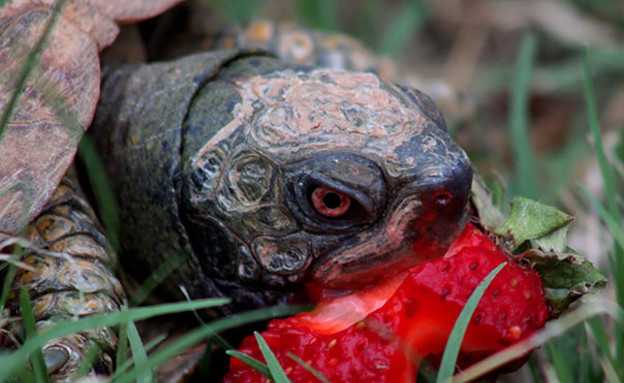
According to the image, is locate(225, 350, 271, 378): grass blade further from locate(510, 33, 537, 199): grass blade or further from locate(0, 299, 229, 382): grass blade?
locate(510, 33, 537, 199): grass blade

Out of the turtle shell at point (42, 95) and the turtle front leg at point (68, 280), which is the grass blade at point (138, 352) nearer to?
the turtle front leg at point (68, 280)

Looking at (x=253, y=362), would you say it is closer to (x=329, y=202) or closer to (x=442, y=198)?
(x=329, y=202)

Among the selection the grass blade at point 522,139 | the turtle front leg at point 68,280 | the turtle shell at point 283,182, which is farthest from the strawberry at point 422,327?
the grass blade at point 522,139

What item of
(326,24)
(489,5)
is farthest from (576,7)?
(326,24)

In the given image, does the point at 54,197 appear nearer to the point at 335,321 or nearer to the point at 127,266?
the point at 127,266

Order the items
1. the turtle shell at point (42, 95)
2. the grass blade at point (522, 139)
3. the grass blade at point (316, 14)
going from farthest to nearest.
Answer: the grass blade at point (316, 14) < the grass blade at point (522, 139) < the turtle shell at point (42, 95)

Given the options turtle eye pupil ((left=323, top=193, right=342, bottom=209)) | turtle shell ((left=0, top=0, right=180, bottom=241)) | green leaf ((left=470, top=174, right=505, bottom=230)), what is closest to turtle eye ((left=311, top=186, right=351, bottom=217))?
turtle eye pupil ((left=323, top=193, right=342, bottom=209))
